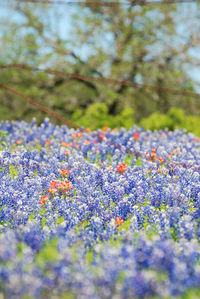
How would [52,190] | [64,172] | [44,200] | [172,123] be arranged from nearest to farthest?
[44,200]
[52,190]
[64,172]
[172,123]

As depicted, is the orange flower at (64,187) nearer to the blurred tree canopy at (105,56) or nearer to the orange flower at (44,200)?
the orange flower at (44,200)

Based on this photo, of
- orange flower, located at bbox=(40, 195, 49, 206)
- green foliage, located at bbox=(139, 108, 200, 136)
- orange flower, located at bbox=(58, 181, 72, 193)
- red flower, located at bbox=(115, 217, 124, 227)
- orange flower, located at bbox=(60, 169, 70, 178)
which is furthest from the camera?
green foliage, located at bbox=(139, 108, 200, 136)

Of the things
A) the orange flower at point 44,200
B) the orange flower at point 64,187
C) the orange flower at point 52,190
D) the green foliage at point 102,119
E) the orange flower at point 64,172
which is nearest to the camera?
the orange flower at point 44,200

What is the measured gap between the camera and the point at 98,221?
3605mm

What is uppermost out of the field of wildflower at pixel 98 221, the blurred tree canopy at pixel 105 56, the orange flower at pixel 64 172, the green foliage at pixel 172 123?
the blurred tree canopy at pixel 105 56

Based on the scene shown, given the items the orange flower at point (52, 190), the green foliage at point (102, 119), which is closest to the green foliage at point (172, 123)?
the green foliage at point (102, 119)

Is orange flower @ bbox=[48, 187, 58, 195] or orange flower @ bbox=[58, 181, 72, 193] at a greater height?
orange flower @ bbox=[58, 181, 72, 193]

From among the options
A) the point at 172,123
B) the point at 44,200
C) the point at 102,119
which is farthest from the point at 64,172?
the point at 102,119

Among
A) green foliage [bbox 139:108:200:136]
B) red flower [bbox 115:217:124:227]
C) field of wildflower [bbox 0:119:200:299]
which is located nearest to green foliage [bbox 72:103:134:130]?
green foliage [bbox 139:108:200:136]

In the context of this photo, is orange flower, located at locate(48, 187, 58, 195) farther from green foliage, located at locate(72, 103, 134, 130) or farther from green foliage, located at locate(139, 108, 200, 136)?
green foliage, located at locate(72, 103, 134, 130)

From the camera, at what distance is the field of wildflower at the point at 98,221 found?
2.32m

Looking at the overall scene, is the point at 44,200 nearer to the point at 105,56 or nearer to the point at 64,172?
the point at 64,172

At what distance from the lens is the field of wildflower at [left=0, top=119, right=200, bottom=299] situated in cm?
232

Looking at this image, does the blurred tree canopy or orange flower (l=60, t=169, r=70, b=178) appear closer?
orange flower (l=60, t=169, r=70, b=178)
